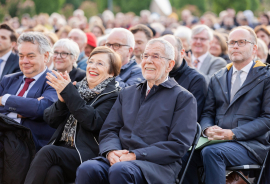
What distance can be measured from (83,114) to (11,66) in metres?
3.05

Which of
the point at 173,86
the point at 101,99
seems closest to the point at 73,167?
the point at 101,99

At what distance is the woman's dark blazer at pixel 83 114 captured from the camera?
359 centimetres

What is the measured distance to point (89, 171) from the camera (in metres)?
3.15

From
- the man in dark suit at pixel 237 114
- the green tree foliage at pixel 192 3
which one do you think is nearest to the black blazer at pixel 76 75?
the man in dark suit at pixel 237 114

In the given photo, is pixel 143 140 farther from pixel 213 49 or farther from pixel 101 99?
pixel 213 49

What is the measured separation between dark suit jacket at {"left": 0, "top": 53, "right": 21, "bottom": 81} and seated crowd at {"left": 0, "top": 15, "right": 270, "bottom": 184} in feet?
4.61

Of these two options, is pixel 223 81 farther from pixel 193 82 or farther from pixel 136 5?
pixel 136 5

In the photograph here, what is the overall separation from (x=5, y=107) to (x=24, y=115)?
0.84 ft

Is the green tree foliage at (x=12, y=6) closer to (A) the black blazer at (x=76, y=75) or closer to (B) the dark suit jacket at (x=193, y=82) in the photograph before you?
(A) the black blazer at (x=76, y=75)

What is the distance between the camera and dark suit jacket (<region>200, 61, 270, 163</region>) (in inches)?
146

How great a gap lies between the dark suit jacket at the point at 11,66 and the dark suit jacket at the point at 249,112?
3492mm

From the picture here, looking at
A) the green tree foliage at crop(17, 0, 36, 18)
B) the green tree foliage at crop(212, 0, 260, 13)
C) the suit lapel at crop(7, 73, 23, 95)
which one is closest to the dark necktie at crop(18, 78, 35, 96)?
the suit lapel at crop(7, 73, 23, 95)

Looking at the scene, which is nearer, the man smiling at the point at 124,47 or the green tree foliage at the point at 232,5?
the man smiling at the point at 124,47

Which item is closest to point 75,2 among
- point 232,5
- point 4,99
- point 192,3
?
point 192,3
